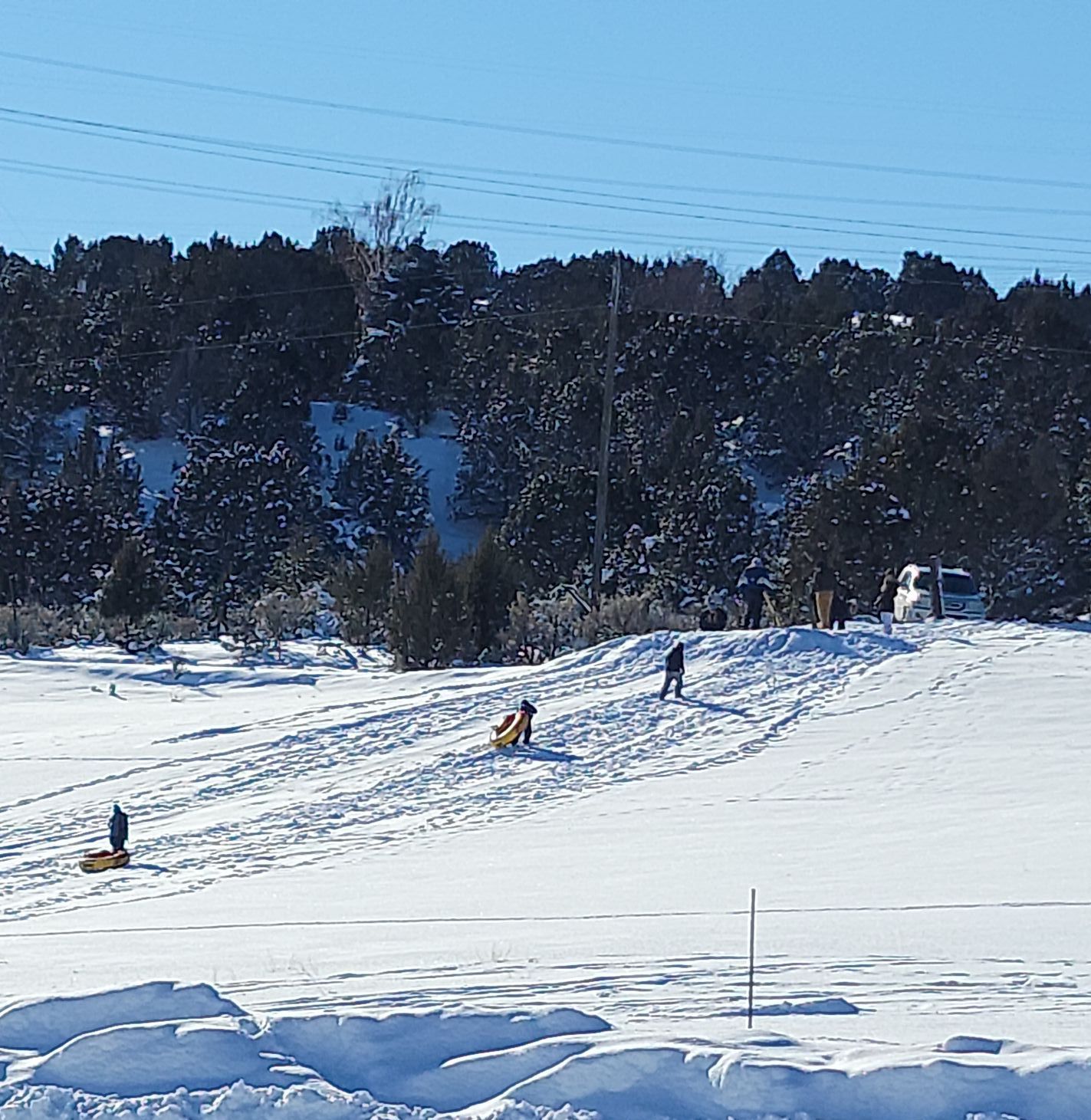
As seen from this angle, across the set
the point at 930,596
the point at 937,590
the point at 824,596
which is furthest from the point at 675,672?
the point at 930,596

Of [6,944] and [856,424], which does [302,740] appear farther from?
[856,424]

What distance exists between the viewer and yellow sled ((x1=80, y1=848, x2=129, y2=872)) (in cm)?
1645

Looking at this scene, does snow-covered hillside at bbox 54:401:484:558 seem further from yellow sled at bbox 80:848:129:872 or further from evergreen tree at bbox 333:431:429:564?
yellow sled at bbox 80:848:129:872

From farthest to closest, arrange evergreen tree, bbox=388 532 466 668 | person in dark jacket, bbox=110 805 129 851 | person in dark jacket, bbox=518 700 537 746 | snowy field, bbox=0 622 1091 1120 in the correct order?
evergreen tree, bbox=388 532 466 668, person in dark jacket, bbox=518 700 537 746, person in dark jacket, bbox=110 805 129 851, snowy field, bbox=0 622 1091 1120

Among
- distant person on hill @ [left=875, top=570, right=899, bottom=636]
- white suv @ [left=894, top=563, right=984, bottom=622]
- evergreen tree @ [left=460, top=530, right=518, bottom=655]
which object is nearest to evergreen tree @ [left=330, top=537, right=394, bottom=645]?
evergreen tree @ [left=460, top=530, right=518, bottom=655]

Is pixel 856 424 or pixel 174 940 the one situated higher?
pixel 856 424

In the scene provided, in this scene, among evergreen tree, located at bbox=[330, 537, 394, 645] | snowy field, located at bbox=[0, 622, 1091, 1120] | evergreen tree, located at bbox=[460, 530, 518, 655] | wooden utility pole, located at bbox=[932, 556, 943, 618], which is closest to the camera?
snowy field, located at bbox=[0, 622, 1091, 1120]

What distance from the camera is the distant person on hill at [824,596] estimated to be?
2817 centimetres

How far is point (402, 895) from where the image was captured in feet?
44.1

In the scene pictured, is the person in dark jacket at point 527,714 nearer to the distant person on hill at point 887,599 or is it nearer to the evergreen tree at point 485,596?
the distant person on hill at point 887,599

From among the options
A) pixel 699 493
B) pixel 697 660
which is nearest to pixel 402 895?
pixel 697 660

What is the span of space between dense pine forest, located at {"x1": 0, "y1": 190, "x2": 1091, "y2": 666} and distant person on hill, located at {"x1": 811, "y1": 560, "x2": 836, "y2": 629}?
10.0 ft

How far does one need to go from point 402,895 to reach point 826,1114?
803cm

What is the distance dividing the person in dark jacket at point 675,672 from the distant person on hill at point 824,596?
431 cm
